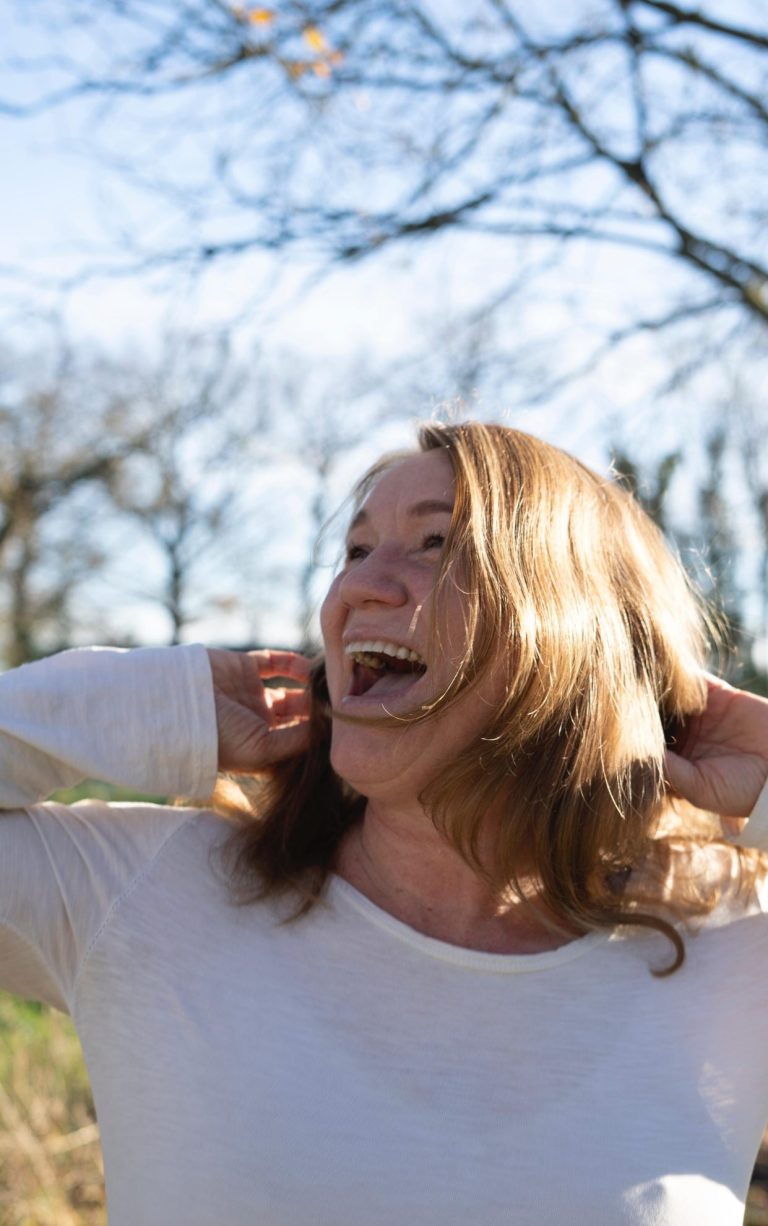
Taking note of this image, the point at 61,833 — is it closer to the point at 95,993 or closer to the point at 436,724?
the point at 95,993

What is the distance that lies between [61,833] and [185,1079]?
456 mm

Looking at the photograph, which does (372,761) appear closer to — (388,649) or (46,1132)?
(388,649)

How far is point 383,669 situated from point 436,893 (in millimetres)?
398

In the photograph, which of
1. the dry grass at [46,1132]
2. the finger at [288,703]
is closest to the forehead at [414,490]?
the finger at [288,703]

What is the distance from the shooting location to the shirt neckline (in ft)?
5.98

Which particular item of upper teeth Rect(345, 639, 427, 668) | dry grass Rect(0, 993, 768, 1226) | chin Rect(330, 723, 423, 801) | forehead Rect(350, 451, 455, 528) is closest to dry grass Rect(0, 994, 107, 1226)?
dry grass Rect(0, 993, 768, 1226)

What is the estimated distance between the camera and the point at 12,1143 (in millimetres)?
3580

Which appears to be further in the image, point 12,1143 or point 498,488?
point 12,1143

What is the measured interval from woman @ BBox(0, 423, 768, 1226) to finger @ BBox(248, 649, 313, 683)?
0.04 meters

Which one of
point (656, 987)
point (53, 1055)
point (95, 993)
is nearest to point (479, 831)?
point (656, 987)

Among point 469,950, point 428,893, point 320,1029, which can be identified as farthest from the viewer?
point 428,893

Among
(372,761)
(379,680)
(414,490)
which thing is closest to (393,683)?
(379,680)

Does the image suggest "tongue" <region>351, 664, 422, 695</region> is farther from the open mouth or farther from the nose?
the nose

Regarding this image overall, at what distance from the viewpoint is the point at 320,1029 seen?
172 cm
